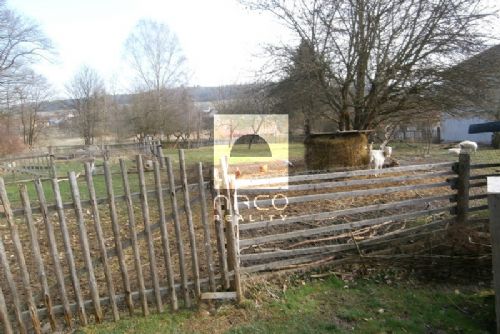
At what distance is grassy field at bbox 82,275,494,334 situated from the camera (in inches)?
126

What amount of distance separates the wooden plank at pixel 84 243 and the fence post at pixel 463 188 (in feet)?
17.1

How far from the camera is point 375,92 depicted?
1091cm

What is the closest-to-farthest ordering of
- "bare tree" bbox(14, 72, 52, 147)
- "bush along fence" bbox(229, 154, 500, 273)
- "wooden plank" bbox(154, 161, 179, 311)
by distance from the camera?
"wooden plank" bbox(154, 161, 179, 311)
"bush along fence" bbox(229, 154, 500, 273)
"bare tree" bbox(14, 72, 52, 147)

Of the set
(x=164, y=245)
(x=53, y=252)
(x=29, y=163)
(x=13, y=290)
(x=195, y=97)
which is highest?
(x=195, y=97)

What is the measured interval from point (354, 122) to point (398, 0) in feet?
13.1

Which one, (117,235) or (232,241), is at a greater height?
(117,235)

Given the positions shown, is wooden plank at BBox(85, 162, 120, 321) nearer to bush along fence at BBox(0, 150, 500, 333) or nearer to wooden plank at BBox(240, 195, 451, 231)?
bush along fence at BBox(0, 150, 500, 333)

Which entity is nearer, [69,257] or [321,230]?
[69,257]

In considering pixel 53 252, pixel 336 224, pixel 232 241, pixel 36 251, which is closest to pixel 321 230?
pixel 336 224

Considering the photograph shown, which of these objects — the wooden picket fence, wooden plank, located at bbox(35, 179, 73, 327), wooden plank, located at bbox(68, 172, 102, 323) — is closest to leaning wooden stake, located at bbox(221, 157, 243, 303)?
wooden plank, located at bbox(68, 172, 102, 323)

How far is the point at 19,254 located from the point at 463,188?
5901 millimetres

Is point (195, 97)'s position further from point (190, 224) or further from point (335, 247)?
point (190, 224)

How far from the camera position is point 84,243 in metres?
3.13

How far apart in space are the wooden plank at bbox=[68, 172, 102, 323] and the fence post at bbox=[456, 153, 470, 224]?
522 centimetres
